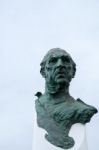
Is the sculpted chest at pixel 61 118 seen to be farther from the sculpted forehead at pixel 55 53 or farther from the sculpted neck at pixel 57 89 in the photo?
the sculpted forehead at pixel 55 53

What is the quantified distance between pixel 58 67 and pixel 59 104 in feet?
2.66

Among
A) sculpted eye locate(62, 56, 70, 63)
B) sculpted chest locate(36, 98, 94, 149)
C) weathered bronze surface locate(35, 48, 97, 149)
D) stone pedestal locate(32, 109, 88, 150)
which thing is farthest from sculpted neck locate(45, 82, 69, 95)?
stone pedestal locate(32, 109, 88, 150)

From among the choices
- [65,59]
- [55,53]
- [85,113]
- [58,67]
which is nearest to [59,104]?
[85,113]

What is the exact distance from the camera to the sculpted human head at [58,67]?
13.1 metres

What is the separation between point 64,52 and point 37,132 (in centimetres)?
184

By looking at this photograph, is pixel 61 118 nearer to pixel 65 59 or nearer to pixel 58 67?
pixel 58 67

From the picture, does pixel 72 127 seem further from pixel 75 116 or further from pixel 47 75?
pixel 47 75

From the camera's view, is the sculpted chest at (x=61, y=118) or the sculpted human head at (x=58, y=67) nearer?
the sculpted chest at (x=61, y=118)

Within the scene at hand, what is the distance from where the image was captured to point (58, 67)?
1307 cm

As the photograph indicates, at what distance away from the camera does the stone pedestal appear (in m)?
12.7

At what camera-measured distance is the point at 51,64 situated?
1323 cm

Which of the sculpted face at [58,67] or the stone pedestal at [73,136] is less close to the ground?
the sculpted face at [58,67]

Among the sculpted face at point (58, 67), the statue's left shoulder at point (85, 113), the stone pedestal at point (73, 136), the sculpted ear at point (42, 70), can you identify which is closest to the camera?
the stone pedestal at point (73, 136)

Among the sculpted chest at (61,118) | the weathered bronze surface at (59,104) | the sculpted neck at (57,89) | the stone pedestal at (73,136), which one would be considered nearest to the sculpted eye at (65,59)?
the weathered bronze surface at (59,104)
